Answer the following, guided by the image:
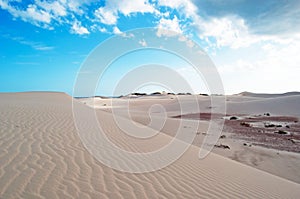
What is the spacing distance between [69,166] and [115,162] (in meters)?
1.15

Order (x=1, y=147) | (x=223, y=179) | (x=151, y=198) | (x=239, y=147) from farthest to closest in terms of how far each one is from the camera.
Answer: (x=239, y=147), (x=223, y=179), (x=1, y=147), (x=151, y=198)

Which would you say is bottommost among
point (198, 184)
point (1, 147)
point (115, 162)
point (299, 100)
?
point (198, 184)

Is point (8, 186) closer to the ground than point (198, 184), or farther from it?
farther from it

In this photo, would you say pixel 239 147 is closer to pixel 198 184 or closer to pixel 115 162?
pixel 198 184

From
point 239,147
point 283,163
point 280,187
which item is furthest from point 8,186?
point 239,147

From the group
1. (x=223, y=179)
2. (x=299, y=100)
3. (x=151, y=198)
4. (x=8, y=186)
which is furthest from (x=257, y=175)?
(x=299, y=100)

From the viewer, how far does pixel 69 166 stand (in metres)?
4.22

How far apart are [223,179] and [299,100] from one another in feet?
100

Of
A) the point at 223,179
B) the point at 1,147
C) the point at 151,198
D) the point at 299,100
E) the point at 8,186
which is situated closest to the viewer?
the point at 8,186

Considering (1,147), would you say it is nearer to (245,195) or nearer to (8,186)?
(8,186)

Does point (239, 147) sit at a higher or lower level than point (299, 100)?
lower

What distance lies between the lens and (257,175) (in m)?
6.09

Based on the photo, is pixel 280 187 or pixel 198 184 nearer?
pixel 198 184

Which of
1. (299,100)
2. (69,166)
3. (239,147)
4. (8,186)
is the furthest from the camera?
(299,100)
